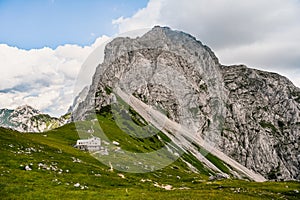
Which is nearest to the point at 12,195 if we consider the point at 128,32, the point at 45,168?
the point at 45,168

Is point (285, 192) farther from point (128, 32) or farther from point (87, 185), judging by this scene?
point (128, 32)

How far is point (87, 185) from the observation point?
46812 millimetres

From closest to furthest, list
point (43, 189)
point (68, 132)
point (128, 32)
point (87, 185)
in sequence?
point (43, 189), point (87, 185), point (128, 32), point (68, 132)

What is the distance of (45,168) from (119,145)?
292ft

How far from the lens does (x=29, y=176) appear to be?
44094 millimetres

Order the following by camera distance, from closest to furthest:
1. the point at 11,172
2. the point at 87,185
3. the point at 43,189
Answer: the point at 43,189 < the point at 11,172 < the point at 87,185

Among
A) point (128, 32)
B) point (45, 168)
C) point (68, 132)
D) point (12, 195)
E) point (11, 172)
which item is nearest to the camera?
point (12, 195)

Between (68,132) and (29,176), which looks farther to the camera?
(68,132)

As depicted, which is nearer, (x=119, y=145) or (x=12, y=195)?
(x=12, y=195)

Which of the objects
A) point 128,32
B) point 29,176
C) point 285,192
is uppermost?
point 128,32

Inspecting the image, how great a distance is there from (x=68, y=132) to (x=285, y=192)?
9682cm

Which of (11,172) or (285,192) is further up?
(11,172)

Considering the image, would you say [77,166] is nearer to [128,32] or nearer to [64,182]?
[64,182]

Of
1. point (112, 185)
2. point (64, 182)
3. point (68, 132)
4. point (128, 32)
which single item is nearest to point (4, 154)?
point (64, 182)
